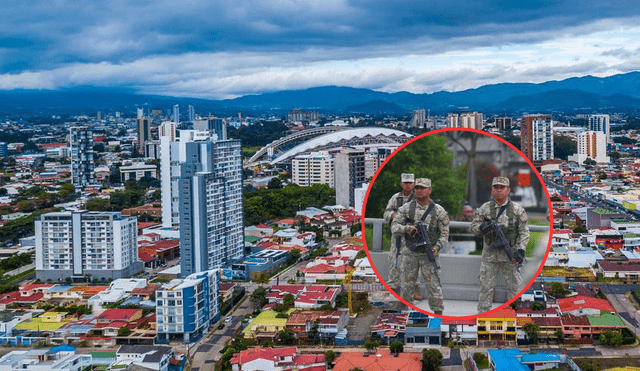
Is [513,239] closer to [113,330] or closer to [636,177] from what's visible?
[113,330]

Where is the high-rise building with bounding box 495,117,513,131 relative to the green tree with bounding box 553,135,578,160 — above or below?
above

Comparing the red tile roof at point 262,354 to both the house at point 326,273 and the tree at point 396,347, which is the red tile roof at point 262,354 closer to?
the tree at point 396,347

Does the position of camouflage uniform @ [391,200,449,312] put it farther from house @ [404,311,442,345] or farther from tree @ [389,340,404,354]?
house @ [404,311,442,345]

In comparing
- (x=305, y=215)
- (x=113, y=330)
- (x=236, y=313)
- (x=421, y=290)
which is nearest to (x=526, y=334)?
(x=236, y=313)

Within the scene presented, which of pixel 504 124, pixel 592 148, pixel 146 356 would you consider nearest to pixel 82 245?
pixel 146 356

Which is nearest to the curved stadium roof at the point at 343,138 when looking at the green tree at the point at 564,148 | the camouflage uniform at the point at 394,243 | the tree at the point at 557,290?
the green tree at the point at 564,148

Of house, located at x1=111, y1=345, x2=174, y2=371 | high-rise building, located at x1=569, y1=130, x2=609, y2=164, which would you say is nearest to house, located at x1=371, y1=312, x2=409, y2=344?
house, located at x1=111, y1=345, x2=174, y2=371

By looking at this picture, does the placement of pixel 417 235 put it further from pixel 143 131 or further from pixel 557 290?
pixel 143 131
